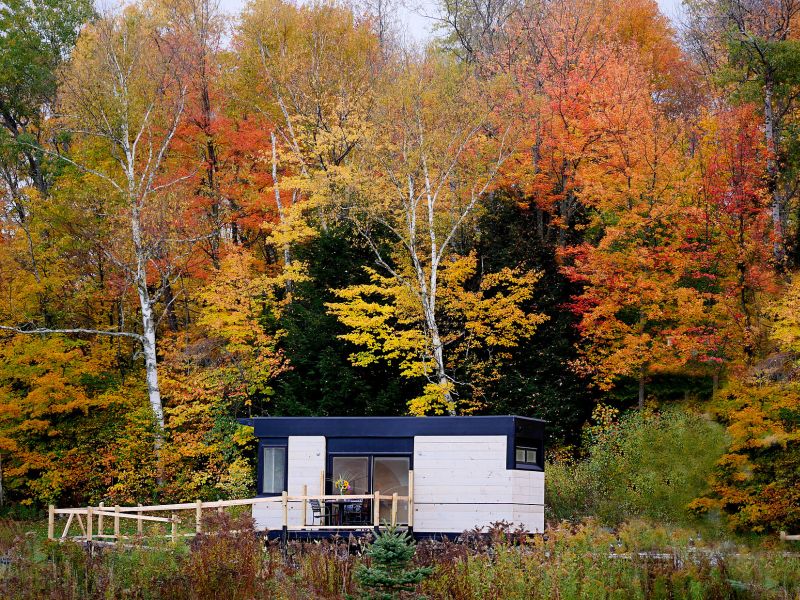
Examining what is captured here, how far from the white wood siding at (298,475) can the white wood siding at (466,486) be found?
6.89 ft

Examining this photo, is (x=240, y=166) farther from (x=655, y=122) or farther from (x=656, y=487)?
(x=656, y=487)

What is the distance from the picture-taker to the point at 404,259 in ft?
109

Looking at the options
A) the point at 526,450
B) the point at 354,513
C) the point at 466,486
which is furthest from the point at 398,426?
the point at 526,450

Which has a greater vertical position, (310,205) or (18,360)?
(310,205)

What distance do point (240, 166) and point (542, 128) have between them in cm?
1156

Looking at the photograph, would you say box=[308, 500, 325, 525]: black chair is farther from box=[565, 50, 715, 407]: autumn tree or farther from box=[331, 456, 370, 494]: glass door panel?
box=[565, 50, 715, 407]: autumn tree

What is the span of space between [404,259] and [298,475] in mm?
12598

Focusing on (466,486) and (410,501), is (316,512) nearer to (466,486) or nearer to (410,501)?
(410,501)

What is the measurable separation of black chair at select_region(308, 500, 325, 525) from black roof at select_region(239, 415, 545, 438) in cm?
141

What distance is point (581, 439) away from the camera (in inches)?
1232

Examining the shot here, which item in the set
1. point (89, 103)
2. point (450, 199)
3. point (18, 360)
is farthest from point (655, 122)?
point (18, 360)

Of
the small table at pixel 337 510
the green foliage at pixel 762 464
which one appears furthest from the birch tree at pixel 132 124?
the green foliage at pixel 762 464

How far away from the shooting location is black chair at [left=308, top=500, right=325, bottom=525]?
2105cm

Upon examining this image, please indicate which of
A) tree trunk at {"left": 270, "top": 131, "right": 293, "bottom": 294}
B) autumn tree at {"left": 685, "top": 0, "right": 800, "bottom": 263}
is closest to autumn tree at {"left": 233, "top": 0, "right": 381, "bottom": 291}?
tree trunk at {"left": 270, "top": 131, "right": 293, "bottom": 294}
